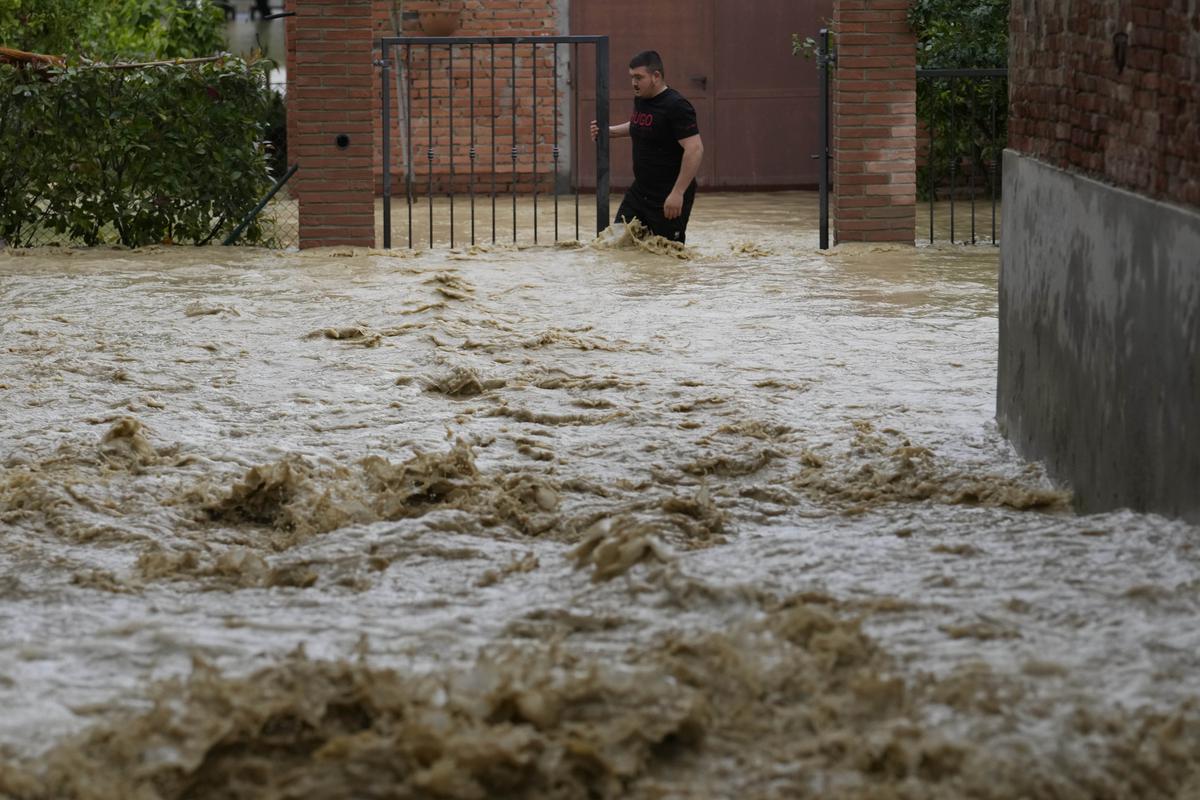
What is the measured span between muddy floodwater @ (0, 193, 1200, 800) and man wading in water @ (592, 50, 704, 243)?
118 inches

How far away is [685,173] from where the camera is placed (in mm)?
11250

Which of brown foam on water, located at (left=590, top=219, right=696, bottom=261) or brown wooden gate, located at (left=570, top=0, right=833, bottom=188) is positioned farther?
brown wooden gate, located at (left=570, top=0, right=833, bottom=188)

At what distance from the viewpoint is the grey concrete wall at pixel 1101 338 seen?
4.25 meters

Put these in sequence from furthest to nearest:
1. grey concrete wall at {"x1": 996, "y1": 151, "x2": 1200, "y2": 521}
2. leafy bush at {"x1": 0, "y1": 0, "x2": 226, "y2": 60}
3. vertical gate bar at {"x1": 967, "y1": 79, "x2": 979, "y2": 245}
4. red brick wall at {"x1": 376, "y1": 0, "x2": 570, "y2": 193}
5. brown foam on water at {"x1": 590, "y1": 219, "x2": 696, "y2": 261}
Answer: red brick wall at {"x1": 376, "y1": 0, "x2": 570, "y2": 193}, leafy bush at {"x1": 0, "y1": 0, "x2": 226, "y2": 60}, vertical gate bar at {"x1": 967, "y1": 79, "x2": 979, "y2": 245}, brown foam on water at {"x1": 590, "y1": 219, "x2": 696, "y2": 261}, grey concrete wall at {"x1": 996, "y1": 151, "x2": 1200, "y2": 521}

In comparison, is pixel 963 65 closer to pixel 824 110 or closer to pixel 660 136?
pixel 824 110

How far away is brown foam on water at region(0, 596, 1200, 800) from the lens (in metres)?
2.94

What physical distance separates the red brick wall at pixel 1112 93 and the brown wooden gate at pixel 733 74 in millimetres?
11309

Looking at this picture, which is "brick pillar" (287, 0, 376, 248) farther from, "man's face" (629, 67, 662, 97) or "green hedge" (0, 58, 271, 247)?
"man's face" (629, 67, 662, 97)

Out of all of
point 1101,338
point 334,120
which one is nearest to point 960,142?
point 334,120

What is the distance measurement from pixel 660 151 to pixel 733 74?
635 cm

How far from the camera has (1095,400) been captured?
498 centimetres

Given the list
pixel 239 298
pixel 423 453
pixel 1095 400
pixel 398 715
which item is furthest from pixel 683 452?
pixel 239 298

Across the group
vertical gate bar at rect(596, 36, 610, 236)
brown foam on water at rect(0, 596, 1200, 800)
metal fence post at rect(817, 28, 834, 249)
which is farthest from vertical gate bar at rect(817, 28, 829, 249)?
brown foam on water at rect(0, 596, 1200, 800)

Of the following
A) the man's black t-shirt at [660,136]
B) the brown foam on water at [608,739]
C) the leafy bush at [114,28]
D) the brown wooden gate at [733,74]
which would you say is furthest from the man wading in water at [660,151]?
the brown foam on water at [608,739]
